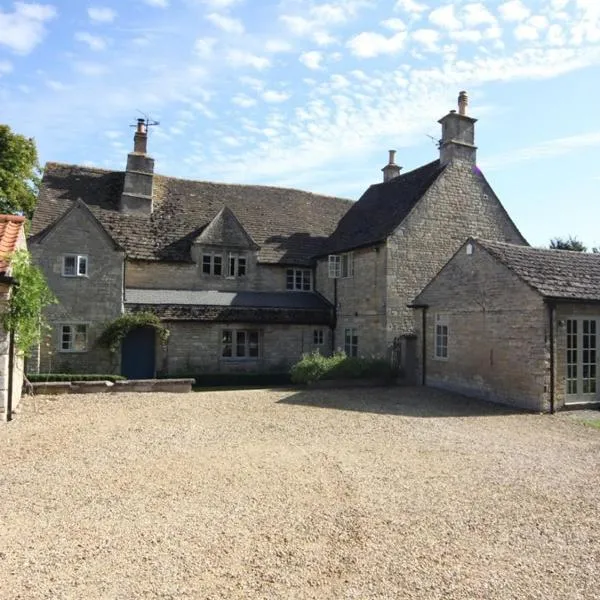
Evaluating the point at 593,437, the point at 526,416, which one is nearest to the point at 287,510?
the point at 593,437

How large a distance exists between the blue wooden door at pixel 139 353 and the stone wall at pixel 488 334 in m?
11.2

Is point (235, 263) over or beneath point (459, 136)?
beneath

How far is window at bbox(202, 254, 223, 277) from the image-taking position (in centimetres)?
2314

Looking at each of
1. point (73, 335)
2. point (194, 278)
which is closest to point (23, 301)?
point (73, 335)

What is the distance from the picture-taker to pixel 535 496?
716 centimetres

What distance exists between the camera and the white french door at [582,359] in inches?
570

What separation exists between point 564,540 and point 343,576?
2.80 meters

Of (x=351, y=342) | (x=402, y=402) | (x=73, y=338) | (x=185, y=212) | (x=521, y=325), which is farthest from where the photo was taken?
(x=185, y=212)

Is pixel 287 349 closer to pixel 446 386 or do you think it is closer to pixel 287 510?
pixel 446 386

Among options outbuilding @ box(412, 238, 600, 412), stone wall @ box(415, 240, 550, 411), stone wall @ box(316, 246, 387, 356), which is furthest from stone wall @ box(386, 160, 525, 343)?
outbuilding @ box(412, 238, 600, 412)

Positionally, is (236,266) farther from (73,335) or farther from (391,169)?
(391,169)

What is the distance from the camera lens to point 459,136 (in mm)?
21922

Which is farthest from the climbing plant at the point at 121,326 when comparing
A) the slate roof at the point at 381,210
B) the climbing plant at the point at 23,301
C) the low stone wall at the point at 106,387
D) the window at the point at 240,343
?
the slate roof at the point at 381,210

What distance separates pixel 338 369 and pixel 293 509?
1151 cm
